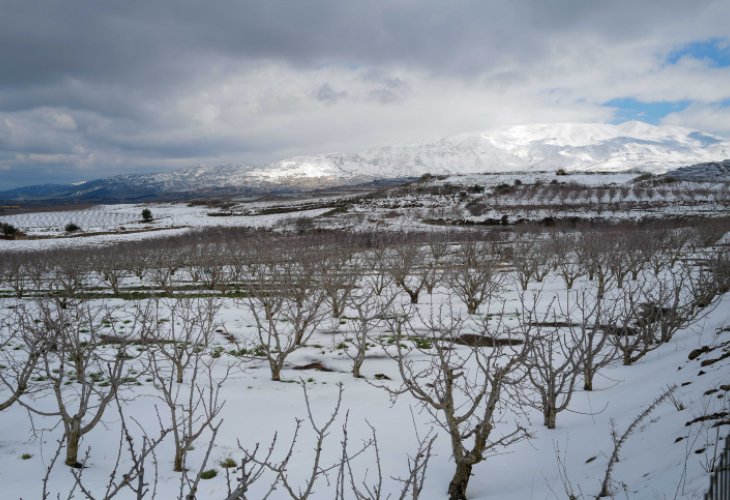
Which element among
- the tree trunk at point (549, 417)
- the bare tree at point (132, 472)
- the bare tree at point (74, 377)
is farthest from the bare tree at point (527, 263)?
the bare tree at point (132, 472)

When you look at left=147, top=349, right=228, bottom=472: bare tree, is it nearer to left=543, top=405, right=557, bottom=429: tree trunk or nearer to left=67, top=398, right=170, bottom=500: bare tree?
left=67, top=398, right=170, bottom=500: bare tree

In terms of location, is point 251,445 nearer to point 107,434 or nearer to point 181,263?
point 107,434

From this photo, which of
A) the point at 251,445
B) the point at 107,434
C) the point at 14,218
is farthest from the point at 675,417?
the point at 14,218

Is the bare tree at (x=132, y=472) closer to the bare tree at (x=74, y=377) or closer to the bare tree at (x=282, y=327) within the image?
the bare tree at (x=74, y=377)

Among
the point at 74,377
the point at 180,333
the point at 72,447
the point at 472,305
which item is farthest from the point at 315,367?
the point at 472,305

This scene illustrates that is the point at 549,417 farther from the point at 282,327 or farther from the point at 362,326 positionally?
the point at 282,327

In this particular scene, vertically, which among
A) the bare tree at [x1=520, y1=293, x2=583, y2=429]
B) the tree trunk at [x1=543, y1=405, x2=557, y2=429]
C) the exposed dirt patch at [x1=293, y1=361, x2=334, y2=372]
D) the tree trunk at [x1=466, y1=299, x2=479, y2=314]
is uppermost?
the bare tree at [x1=520, y1=293, x2=583, y2=429]

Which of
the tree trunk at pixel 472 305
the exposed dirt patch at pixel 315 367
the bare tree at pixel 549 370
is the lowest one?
the exposed dirt patch at pixel 315 367

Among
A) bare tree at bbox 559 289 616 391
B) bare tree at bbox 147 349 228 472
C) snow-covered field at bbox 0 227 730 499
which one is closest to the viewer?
snow-covered field at bbox 0 227 730 499

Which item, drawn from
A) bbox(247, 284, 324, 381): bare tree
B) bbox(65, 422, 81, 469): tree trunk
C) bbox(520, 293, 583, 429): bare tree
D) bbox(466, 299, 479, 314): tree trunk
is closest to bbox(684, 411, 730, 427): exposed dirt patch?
bbox(520, 293, 583, 429): bare tree

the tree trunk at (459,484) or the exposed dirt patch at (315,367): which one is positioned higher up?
the tree trunk at (459,484)

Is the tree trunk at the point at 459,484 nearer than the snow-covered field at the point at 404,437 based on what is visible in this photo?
No

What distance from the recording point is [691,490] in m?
4.32

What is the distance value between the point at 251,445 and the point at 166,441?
5.72 ft
